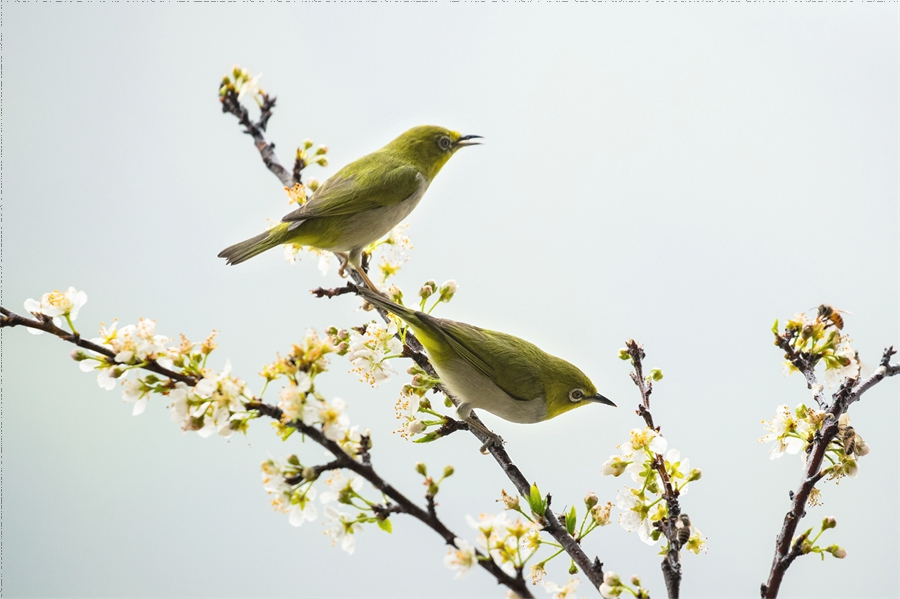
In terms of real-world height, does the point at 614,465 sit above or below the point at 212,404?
above

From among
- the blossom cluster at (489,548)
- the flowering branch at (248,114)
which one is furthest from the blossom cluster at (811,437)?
the flowering branch at (248,114)

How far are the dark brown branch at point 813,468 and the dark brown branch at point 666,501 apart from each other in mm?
211

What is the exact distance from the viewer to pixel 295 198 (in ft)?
8.05

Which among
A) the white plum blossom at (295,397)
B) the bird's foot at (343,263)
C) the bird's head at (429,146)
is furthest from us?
the bird's head at (429,146)

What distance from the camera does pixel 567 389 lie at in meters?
2.06

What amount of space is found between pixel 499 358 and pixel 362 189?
805mm

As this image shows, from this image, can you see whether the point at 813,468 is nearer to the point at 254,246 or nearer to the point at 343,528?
the point at 343,528

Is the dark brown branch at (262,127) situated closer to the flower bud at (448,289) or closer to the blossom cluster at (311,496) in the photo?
the flower bud at (448,289)

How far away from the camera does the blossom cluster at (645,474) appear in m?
1.66

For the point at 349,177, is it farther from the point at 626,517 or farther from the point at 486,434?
the point at 626,517

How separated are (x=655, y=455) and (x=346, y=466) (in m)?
0.77

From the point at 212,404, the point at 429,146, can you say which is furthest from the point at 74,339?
the point at 429,146

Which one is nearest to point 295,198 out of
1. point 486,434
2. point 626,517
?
point 486,434

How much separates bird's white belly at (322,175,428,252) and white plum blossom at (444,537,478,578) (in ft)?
4.01
